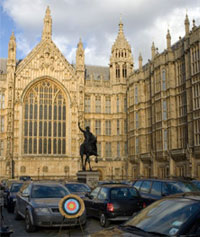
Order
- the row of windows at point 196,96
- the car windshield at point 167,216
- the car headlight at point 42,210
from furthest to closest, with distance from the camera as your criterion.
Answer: the row of windows at point 196,96
the car headlight at point 42,210
the car windshield at point 167,216

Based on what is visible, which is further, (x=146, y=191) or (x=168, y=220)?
(x=146, y=191)

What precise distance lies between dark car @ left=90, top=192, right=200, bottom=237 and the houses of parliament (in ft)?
114

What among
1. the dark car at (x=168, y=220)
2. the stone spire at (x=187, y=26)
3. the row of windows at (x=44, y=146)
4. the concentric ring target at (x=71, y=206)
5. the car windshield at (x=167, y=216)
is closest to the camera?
the dark car at (x=168, y=220)

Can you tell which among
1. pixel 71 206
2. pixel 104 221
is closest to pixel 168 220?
pixel 71 206

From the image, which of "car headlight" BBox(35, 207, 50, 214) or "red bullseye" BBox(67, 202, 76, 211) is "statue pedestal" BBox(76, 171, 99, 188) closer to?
"car headlight" BBox(35, 207, 50, 214)

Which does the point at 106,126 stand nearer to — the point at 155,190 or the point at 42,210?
the point at 155,190

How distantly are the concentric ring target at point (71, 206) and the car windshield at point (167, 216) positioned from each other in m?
3.09

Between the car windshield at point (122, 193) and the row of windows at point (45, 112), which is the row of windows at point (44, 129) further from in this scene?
the car windshield at point (122, 193)

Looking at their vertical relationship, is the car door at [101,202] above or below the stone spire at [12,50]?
below

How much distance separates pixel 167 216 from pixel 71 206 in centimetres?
394

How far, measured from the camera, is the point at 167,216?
5438 millimetres

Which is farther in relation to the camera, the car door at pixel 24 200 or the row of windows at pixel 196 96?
the row of windows at pixel 196 96

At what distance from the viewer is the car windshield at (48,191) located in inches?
503

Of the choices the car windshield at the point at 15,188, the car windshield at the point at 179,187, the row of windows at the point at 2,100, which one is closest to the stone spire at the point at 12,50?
the row of windows at the point at 2,100
